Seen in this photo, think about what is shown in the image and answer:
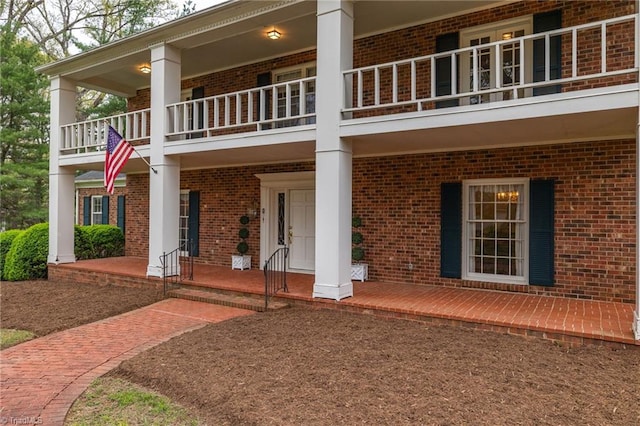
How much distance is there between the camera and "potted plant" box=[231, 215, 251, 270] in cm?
1089

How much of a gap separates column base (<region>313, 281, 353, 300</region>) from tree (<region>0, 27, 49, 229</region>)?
636 inches

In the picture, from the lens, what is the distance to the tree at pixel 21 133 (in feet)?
58.2

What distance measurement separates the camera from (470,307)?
6.57m

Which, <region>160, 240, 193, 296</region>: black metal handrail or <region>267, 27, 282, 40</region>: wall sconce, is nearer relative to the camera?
<region>267, 27, 282, 40</region>: wall sconce

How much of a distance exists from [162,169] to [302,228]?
3.53m

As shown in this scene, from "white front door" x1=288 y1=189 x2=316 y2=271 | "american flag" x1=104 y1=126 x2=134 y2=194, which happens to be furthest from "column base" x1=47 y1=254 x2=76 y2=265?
"white front door" x1=288 y1=189 x2=316 y2=271

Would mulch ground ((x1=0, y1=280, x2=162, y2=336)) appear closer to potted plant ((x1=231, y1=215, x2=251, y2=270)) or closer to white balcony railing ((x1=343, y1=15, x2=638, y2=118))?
potted plant ((x1=231, y1=215, x2=251, y2=270))

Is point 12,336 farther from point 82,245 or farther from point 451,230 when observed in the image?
point 451,230

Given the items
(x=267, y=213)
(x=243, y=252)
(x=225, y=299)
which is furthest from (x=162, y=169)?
(x=225, y=299)

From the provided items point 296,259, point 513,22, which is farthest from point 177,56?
point 513,22

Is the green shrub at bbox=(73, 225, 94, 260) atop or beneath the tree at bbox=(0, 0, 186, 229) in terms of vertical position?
beneath

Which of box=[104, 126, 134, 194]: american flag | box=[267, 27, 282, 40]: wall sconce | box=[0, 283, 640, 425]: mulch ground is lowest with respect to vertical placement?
box=[0, 283, 640, 425]: mulch ground

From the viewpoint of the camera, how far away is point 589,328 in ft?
17.5

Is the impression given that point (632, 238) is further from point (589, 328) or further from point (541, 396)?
point (541, 396)
